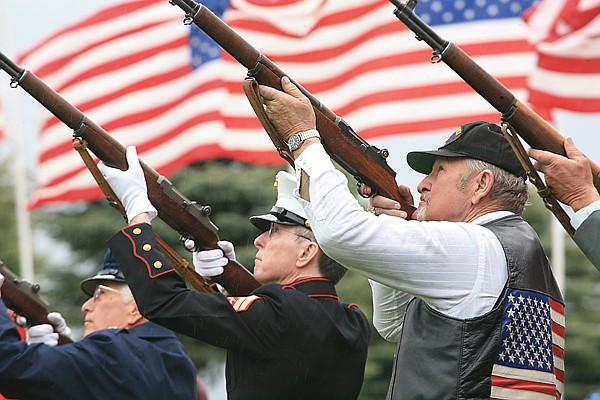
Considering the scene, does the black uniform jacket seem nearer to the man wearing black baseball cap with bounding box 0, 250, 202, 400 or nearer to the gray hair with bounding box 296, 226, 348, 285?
the gray hair with bounding box 296, 226, 348, 285

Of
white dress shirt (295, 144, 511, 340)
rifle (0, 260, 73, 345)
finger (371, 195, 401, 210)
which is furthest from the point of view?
rifle (0, 260, 73, 345)

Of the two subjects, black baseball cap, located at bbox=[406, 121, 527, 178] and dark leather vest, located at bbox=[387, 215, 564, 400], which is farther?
black baseball cap, located at bbox=[406, 121, 527, 178]

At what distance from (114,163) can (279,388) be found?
4.63ft

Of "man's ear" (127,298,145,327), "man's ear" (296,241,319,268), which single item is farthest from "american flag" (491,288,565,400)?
"man's ear" (127,298,145,327)

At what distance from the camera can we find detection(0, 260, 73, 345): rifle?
23.1 feet

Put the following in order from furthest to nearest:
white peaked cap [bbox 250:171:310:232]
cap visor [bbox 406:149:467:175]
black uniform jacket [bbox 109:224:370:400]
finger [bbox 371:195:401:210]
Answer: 1. white peaked cap [bbox 250:171:310:232]
2. finger [bbox 371:195:401:210]
3. black uniform jacket [bbox 109:224:370:400]
4. cap visor [bbox 406:149:467:175]

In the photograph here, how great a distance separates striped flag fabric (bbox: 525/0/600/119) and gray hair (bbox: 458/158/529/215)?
6573 millimetres

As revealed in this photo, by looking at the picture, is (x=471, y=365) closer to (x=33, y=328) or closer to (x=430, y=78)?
(x=33, y=328)

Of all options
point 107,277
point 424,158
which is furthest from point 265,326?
point 107,277

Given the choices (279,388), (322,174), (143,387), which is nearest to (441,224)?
(322,174)

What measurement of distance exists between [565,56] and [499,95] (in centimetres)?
690

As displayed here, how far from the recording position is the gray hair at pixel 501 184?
14.6ft

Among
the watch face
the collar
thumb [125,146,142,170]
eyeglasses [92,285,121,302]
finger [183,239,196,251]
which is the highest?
thumb [125,146,142,170]

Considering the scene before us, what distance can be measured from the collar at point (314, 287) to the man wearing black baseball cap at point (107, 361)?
3.82 feet
